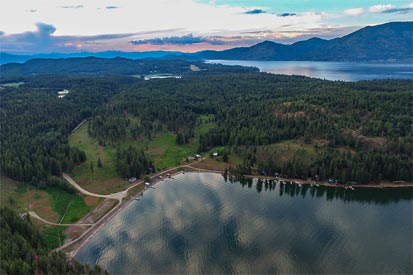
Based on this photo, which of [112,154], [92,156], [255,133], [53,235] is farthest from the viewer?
[255,133]

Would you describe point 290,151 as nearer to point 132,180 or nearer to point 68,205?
point 132,180

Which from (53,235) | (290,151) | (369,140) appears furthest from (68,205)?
(369,140)

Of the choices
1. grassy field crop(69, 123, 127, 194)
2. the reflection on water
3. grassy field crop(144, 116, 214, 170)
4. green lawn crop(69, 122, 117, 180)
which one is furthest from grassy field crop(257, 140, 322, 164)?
green lawn crop(69, 122, 117, 180)

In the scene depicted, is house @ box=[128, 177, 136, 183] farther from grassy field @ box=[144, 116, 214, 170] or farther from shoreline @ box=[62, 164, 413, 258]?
grassy field @ box=[144, 116, 214, 170]

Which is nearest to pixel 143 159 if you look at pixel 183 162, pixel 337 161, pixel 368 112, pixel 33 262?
pixel 183 162

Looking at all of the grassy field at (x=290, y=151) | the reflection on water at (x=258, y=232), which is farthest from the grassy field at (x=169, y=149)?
the grassy field at (x=290, y=151)

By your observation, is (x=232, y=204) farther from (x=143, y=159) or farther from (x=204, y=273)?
(x=143, y=159)

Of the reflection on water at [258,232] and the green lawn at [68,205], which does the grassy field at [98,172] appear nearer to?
the green lawn at [68,205]
